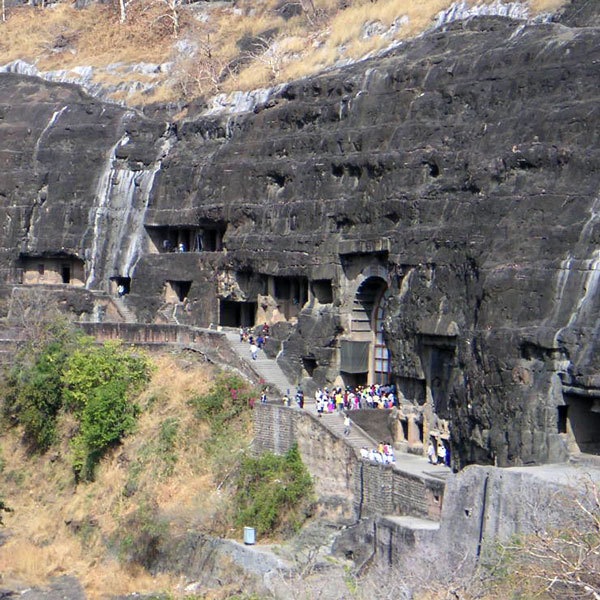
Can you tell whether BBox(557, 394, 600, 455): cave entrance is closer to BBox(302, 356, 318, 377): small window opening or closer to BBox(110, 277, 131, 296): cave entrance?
BBox(302, 356, 318, 377): small window opening

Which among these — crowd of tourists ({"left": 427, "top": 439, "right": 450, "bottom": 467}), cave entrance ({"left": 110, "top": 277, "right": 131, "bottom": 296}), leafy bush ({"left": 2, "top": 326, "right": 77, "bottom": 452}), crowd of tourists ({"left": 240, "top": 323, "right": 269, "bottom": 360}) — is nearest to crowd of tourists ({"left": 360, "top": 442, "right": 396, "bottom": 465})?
crowd of tourists ({"left": 427, "top": 439, "right": 450, "bottom": 467})

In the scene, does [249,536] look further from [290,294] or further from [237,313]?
[237,313]

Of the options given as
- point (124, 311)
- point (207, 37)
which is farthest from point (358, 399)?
point (207, 37)

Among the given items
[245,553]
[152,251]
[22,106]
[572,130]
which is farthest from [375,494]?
[22,106]

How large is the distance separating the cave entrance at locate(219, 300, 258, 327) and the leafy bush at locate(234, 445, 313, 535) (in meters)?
11.4

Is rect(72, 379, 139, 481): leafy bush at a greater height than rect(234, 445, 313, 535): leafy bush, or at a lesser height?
greater

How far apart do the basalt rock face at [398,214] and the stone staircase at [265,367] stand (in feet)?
1.68

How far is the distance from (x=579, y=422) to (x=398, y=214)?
10.4 meters

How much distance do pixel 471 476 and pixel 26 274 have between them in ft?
102

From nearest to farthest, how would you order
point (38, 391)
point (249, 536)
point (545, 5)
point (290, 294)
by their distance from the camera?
1. point (249, 536)
2. point (545, 5)
3. point (38, 391)
4. point (290, 294)

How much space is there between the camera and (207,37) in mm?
69562

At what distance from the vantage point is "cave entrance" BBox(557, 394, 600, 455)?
32250 millimetres

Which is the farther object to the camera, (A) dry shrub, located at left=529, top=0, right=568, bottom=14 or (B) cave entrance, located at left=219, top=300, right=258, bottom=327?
(B) cave entrance, located at left=219, top=300, right=258, bottom=327

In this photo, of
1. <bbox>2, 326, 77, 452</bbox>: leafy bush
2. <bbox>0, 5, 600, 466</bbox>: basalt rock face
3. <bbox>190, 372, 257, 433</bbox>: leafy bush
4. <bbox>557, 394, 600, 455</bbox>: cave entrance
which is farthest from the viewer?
<bbox>2, 326, 77, 452</bbox>: leafy bush
